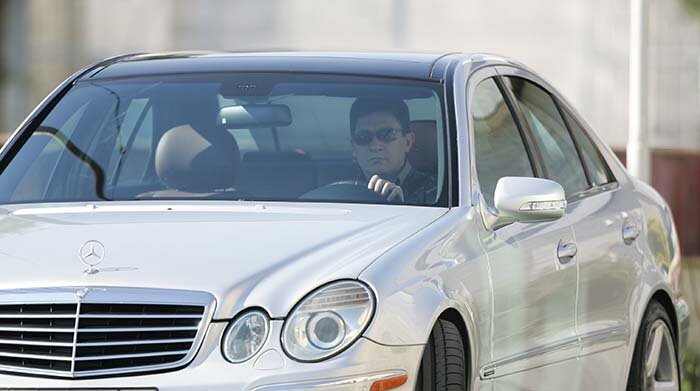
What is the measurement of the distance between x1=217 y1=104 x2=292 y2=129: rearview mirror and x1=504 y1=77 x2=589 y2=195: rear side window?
945 millimetres

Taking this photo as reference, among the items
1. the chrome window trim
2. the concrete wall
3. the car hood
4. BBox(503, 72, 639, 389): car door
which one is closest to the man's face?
the chrome window trim

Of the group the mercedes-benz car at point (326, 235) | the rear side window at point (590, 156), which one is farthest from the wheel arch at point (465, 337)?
the rear side window at point (590, 156)

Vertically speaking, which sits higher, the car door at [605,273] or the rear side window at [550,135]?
the rear side window at [550,135]

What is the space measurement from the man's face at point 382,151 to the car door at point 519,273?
0.23 metres

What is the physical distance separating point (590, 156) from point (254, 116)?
5.16 ft

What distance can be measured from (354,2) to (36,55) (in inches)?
217

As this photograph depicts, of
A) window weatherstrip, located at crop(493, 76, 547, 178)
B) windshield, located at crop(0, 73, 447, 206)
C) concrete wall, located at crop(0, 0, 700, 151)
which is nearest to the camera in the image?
windshield, located at crop(0, 73, 447, 206)

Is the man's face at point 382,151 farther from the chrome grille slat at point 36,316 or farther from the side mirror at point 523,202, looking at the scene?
the chrome grille slat at point 36,316

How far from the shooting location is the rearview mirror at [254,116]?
6.16 meters

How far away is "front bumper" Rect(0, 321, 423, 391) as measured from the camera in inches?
183

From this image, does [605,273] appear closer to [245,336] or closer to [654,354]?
[654,354]

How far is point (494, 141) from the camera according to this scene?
6316 millimetres

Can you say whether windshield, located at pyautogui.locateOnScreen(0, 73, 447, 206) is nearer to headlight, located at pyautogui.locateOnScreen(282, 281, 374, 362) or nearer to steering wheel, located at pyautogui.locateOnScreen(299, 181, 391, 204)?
steering wheel, located at pyautogui.locateOnScreen(299, 181, 391, 204)

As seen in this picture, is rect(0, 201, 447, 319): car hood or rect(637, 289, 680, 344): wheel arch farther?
rect(637, 289, 680, 344): wheel arch
